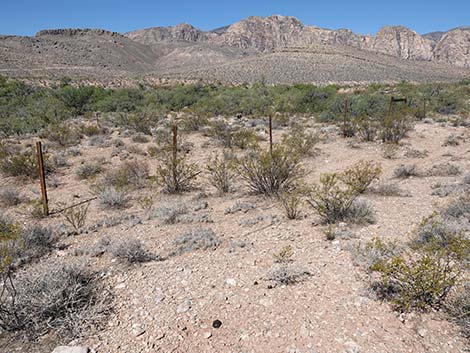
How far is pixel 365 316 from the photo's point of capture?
350cm

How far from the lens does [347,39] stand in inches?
7037

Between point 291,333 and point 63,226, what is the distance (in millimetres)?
4926

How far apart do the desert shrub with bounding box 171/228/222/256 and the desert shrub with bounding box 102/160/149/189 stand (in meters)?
3.80

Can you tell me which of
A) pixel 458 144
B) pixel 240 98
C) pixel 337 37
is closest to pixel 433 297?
pixel 458 144

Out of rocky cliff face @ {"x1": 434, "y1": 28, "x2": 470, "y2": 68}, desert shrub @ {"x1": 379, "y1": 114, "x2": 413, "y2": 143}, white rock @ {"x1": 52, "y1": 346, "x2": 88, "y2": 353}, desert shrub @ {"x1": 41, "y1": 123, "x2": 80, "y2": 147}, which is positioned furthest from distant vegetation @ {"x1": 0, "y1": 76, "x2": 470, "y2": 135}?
rocky cliff face @ {"x1": 434, "y1": 28, "x2": 470, "y2": 68}

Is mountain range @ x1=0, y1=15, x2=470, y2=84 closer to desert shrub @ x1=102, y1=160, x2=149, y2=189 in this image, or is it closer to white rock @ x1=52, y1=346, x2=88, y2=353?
desert shrub @ x1=102, y1=160, x2=149, y2=189

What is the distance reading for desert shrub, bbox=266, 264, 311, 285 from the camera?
4.17 m

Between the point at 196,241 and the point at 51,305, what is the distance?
2.31 meters

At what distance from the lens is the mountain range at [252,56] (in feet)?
205

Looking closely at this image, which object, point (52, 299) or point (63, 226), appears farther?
point (63, 226)

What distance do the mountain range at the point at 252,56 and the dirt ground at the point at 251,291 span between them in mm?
42331

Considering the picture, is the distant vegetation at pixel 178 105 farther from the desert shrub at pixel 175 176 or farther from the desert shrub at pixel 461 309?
the desert shrub at pixel 461 309

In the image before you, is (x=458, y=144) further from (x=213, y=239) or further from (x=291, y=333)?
(x=291, y=333)

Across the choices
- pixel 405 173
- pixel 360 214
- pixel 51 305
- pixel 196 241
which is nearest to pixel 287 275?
pixel 196 241
